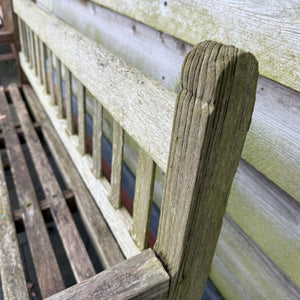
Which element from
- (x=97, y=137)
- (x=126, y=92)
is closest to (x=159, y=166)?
(x=126, y=92)

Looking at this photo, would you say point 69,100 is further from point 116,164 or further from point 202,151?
point 202,151

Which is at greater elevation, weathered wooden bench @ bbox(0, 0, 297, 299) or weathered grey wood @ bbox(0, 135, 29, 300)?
weathered wooden bench @ bbox(0, 0, 297, 299)

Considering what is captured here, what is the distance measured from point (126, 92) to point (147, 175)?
0.22 metres

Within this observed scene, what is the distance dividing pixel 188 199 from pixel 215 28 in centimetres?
46

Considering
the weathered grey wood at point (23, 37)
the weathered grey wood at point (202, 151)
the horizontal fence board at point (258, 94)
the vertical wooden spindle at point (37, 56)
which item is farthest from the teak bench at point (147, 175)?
the weathered grey wood at point (23, 37)

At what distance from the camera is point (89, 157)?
1368 millimetres

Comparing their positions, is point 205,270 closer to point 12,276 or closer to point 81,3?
point 12,276

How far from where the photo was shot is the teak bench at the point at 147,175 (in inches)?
18.1

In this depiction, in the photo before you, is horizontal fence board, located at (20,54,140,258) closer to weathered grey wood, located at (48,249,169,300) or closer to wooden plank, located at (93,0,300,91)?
weathered grey wood, located at (48,249,169,300)

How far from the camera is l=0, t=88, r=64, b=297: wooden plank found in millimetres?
1147

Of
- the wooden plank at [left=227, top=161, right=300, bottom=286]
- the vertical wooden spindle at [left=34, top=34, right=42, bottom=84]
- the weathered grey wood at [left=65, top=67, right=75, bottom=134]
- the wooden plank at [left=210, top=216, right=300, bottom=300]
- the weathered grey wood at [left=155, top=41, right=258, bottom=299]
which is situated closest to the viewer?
the weathered grey wood at [left=155, top=41, right=258, bottom=299]

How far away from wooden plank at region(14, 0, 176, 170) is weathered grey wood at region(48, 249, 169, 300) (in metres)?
0.22

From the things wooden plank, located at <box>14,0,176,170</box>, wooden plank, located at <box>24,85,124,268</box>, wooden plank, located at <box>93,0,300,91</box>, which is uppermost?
wooden plank, located at <box>93,0,300,91</box>

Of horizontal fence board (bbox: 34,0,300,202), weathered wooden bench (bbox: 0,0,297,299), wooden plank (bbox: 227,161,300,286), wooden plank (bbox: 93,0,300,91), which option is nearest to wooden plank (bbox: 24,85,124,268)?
weathered wooden bench (bbox: 0,0,297,299)
